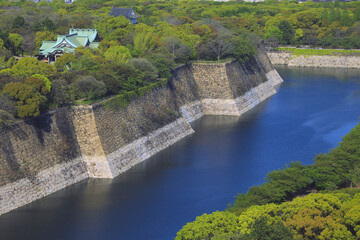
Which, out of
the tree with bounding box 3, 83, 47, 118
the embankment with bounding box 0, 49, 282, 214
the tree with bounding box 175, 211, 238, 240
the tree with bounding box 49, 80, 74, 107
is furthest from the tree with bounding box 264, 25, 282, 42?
the tree with bounding box 175, 211, 238, 240

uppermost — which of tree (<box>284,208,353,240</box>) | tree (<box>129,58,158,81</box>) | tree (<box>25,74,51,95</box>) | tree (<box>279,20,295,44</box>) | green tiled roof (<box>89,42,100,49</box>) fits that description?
tree (<box>25,74,51,95</box>)

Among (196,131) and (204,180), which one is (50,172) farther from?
(196,131)

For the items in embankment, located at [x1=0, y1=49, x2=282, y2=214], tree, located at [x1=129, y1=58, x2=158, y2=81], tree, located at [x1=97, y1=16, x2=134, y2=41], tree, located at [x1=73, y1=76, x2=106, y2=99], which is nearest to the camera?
embankment, located at [x1=0, y1=49, x2=282, y2=214]

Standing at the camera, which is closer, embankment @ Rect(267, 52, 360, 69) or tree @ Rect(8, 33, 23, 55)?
tree @ Rect(8, 33, 23, 55)

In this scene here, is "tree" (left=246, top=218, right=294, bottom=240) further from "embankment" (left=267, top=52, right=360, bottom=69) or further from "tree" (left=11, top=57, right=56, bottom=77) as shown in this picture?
"embankment" (left=267, top=52, right=360, bottom=69)

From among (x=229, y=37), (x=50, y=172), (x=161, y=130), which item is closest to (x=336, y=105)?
(x=229, y=37)

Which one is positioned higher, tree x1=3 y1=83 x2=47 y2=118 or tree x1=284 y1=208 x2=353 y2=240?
tree x1=3 y1=83 x2=47 y2=118
